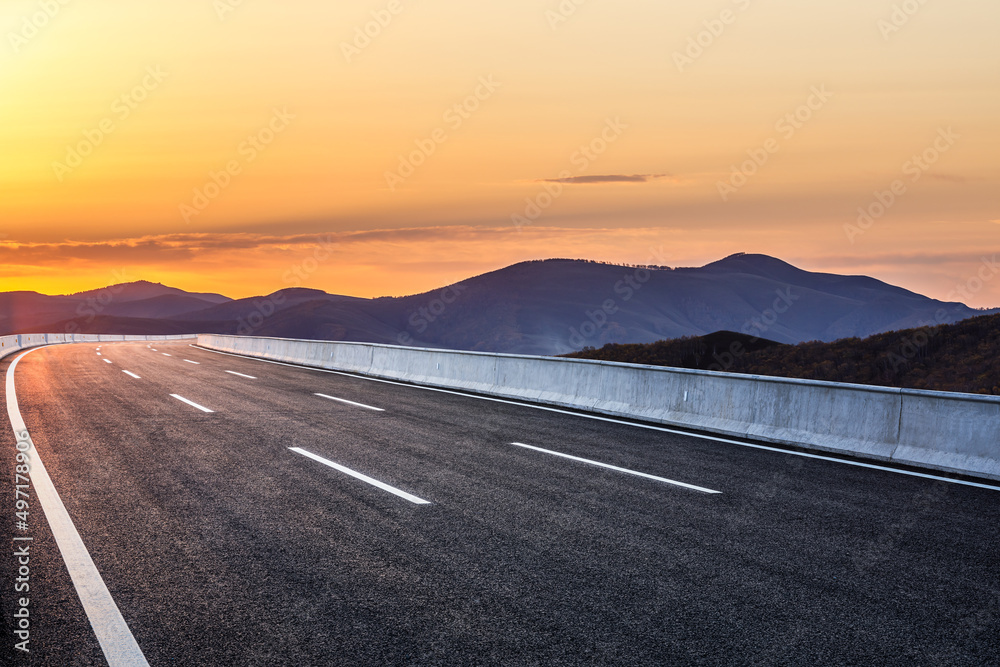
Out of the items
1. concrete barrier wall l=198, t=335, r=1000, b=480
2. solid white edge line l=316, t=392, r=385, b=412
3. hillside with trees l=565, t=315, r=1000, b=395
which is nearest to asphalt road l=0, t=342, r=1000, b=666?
concrete barrier wall l=198, t=335, r=1000, b=480

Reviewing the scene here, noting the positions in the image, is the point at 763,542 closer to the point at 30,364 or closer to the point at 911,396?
the point at 911,396

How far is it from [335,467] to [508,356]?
865 cm

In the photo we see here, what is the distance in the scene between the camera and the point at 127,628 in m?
4.10

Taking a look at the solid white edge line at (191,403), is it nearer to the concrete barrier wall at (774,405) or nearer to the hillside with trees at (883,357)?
the concrete barrier wall at (774,405)

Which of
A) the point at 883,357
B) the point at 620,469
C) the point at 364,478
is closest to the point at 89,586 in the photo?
the point at 364,478

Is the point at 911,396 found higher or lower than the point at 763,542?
higher


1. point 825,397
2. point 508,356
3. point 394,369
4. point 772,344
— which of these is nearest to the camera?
point 825,397

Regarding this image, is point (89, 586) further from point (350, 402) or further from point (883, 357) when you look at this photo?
point (883, 357)

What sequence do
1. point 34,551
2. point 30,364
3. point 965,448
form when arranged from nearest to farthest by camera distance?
point 34,551 < point 965,448 < point 30,364

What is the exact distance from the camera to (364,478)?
7840 mm

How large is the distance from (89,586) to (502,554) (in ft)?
8.61

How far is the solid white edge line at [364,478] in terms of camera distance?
22.9ft

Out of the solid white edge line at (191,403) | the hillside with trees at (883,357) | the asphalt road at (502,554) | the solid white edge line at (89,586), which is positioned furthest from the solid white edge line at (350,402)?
the hillside with trees at (883,357)

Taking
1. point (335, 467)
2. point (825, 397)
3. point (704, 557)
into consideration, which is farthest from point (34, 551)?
point (825, 397)
